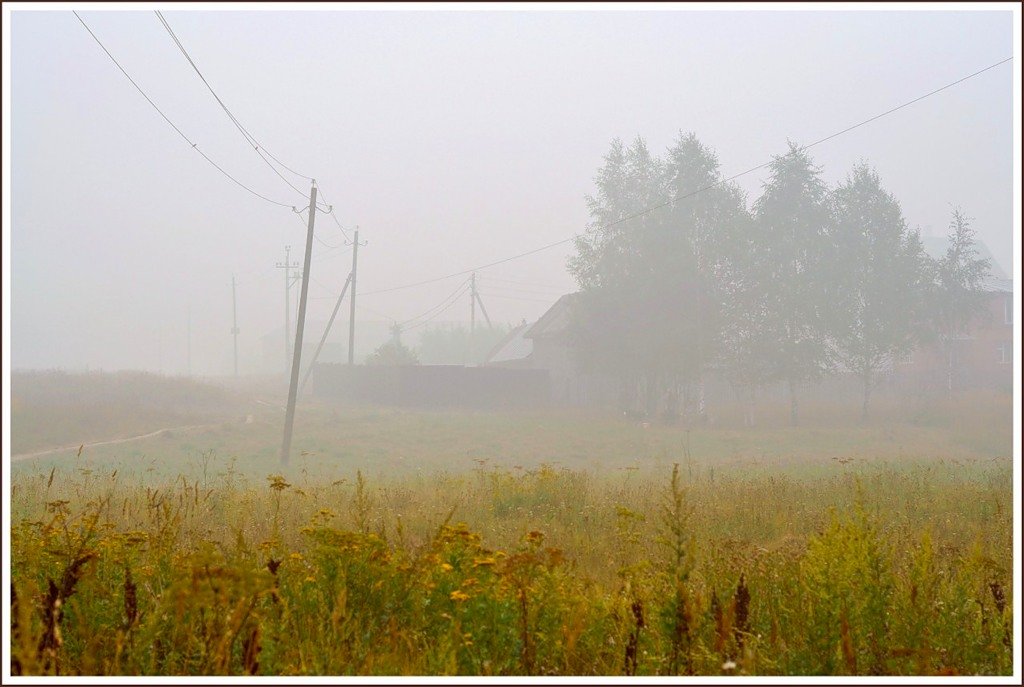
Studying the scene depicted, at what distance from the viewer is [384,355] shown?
134 feet

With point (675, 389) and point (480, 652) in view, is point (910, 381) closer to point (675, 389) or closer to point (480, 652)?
point (675, 389)

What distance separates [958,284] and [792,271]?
831cm

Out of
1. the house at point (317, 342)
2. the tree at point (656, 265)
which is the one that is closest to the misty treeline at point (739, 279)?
the tree at point (656, 265)

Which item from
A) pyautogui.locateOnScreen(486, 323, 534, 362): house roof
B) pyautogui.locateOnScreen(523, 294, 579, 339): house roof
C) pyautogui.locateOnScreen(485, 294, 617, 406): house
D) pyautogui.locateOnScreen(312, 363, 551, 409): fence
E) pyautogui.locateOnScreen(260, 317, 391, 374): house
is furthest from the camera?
pyautogui.locateOnScreen(260, 317, 391, 374): house

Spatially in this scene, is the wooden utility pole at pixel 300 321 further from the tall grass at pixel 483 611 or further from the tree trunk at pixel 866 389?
the tree trunk at pixel 866 389

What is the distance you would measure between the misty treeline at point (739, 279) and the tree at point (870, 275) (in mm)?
52

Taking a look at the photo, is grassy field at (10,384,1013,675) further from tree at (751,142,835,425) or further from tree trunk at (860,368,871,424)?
tree trunk at (860,368,871,424)

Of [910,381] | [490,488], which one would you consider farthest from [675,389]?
[490,488]

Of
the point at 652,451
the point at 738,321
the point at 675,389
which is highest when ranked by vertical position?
the point at 738,321

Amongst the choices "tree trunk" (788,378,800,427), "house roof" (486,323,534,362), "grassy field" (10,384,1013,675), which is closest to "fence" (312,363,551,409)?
"house roof" (486,323,534,362)

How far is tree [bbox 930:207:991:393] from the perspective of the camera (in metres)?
32.7

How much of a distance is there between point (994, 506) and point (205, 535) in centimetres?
896

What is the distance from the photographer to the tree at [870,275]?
31.1 metres

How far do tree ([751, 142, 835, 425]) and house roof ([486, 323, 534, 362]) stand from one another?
19.1 m
